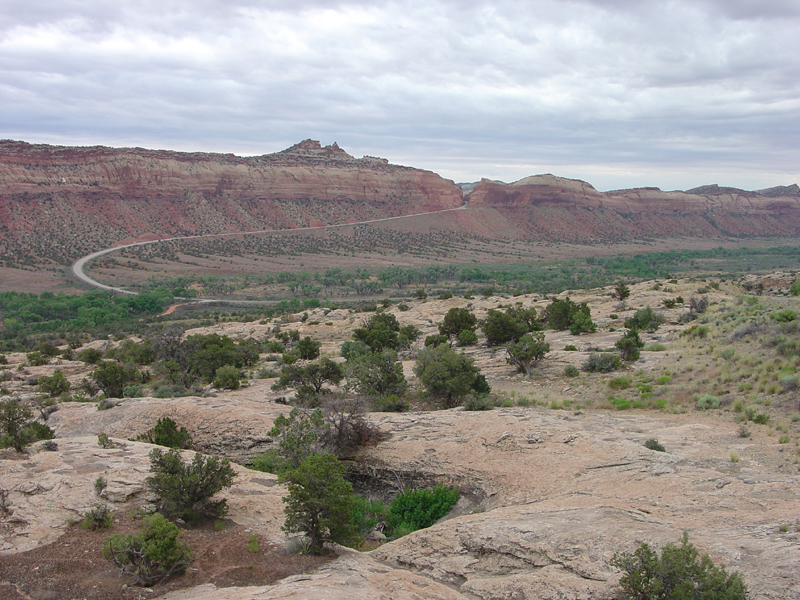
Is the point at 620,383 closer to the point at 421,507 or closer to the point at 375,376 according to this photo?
the point at 375,376

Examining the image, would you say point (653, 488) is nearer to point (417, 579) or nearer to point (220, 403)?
point (417, 579)

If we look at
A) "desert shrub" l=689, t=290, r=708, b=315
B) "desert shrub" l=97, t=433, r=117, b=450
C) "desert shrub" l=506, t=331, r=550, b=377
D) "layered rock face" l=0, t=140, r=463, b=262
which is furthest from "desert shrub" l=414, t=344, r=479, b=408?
"layered rock face" l=0, t=140, r=463, b=262

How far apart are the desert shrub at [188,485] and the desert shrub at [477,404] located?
8752mm

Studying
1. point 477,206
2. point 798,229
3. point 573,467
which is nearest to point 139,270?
point 573,467

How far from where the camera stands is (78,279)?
7288 cm

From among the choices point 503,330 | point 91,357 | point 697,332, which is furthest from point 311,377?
point 91,357

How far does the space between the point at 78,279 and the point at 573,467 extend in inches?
3017

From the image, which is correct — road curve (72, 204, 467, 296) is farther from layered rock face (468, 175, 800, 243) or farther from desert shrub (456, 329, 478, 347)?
desert shrub (456, 329, 478, 347)

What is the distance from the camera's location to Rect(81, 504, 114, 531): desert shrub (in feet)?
32.1

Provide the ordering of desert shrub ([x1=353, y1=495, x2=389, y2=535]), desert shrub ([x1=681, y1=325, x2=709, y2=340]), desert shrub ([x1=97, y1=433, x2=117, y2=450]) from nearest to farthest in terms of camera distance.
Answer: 1. desert shrub ([x1=353, y1=495, x2=389, y2=535])
2. desert shrub ([x1=97, y1=433, x2=117, y2=450])
3. desert shrub ([x1=681, y1=325, x2=709, y2=340])

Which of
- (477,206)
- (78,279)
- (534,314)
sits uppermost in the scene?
(477,206)

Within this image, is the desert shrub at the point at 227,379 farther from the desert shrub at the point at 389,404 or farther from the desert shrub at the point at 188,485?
the desert shrub at the point at 188,485

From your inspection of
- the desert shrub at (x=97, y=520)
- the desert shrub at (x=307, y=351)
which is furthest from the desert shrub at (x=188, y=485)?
the desert shrub at (x=307, y=351)

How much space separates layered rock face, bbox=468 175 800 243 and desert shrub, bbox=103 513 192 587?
133478 millimetres
